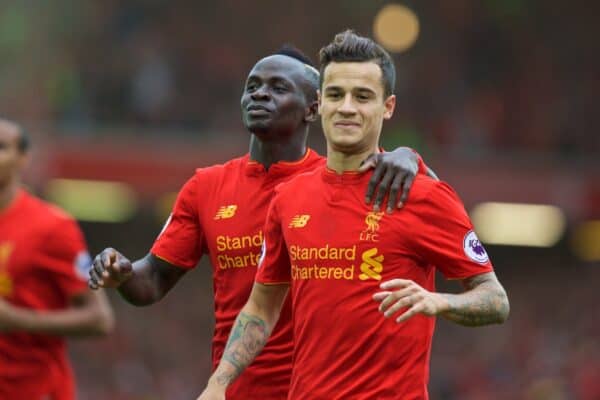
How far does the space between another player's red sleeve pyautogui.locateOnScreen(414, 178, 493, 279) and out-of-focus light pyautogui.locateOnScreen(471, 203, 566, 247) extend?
17.2 meters

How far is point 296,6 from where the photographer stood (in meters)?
27.4

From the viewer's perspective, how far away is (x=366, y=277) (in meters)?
5.97

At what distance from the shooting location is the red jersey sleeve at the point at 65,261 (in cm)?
891

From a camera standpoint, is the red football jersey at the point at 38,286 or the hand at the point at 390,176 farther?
the red football jersey at the point at 38,286

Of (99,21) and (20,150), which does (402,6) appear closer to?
(99,21)

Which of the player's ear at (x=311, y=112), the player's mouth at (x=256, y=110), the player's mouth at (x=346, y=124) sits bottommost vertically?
the player's ear at (x=311, y=112)

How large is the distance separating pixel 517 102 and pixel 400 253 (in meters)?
19.7

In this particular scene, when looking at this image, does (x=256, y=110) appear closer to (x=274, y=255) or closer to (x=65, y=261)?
(x=274, y=255)

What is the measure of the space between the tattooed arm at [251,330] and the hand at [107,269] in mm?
532

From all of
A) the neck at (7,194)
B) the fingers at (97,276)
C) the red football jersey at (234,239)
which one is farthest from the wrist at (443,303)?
the neck at (7,194)

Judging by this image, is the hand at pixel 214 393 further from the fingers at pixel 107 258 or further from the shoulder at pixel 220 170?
the shoulder at pixel 220 170

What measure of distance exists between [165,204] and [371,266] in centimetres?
1730

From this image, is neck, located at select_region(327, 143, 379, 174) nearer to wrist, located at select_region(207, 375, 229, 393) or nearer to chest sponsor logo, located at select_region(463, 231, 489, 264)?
chest sponsor logo, located at select_region(463, 231, 489, 264)

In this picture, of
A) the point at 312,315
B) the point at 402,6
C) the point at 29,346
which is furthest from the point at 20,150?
the point at 402,6
